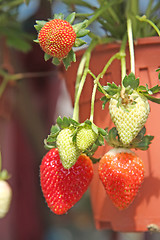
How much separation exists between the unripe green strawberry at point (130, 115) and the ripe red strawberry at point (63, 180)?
0.11 metres

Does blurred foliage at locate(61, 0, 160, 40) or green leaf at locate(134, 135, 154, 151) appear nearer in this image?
green leaf at locate(134, 135, 154, 151)

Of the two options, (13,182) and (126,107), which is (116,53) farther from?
(13,182)

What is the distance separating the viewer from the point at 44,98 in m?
1.48

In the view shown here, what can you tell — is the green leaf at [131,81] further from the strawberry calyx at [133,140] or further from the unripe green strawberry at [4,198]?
the unripe green strawberry at [4,198]

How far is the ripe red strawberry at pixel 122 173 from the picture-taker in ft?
2.02

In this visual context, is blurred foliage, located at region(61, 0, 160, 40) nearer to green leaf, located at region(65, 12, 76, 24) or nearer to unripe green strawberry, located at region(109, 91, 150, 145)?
green leaf, located at region(65, 12, 76, 24)

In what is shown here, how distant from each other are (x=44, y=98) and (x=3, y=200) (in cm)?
73

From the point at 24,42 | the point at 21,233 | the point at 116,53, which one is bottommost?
the point at 21,233

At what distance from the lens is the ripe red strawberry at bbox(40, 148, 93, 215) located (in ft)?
2.11

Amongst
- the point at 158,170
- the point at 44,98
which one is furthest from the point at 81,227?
the point at 158,170

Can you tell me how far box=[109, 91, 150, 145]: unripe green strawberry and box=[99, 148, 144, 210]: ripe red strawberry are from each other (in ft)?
0.21

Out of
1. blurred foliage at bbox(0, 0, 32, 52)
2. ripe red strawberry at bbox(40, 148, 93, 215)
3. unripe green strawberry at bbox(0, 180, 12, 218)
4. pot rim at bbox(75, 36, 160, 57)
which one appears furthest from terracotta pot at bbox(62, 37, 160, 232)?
blurred foliage at bbox(0, 0, 32, 52)

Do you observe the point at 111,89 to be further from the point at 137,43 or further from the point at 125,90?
the point at 137,43

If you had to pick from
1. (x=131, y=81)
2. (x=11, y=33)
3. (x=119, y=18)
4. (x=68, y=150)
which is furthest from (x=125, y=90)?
(x=11, y=33)
